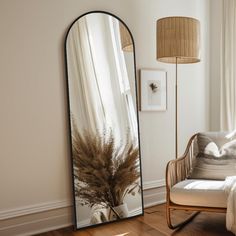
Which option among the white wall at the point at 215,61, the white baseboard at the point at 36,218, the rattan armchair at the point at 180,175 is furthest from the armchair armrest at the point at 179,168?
the white baseboard at the point at 36,218

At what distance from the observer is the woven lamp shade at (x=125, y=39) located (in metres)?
2.77

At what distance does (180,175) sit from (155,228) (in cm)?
51

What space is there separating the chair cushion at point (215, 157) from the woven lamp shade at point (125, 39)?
112 cm

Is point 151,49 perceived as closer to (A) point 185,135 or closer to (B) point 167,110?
(B) point 167,110

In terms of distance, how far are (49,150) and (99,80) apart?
760 mm

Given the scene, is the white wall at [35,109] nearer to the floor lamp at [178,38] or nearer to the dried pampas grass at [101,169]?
the dried pampas grass at [101,169]

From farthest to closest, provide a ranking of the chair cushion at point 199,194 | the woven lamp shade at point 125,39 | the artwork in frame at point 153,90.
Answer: the artwork in frame at point 153,90 → the woven lamp shade at point 125,39 → the chair cushion at point 199,194

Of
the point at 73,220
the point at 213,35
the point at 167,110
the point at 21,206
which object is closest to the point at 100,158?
the point at 73,220

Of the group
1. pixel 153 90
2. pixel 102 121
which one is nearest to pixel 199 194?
pixel 102 121

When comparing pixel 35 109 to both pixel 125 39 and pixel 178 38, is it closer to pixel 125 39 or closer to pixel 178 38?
pixel 125 39

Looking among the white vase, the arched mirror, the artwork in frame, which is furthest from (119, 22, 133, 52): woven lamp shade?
the white vase

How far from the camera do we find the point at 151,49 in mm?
3023

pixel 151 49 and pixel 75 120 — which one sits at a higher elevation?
pixel 151 49

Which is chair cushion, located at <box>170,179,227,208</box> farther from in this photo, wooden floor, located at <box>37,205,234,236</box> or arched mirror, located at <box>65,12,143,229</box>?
A: arched mirror, located at <box>65,12,143,229</box>
